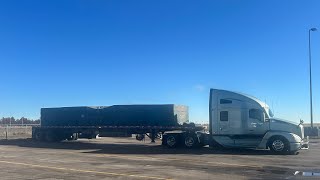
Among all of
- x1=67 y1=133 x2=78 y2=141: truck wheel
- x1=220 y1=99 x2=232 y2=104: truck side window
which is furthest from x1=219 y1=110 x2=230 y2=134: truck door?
x1=67 y1=133 x2=78 y2=141: truck wheel

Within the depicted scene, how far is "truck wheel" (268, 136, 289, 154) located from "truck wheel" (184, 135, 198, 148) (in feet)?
15.4

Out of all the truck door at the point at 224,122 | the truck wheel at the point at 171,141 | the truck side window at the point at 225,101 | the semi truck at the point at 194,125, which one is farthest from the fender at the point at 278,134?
the truck wheel at the point at 171,141

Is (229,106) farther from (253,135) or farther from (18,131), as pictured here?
(18,131)

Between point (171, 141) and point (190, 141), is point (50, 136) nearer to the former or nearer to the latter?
point (171, 141)

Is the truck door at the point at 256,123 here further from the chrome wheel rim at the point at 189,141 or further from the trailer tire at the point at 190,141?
the chrome wheel rim at the point at 189,141

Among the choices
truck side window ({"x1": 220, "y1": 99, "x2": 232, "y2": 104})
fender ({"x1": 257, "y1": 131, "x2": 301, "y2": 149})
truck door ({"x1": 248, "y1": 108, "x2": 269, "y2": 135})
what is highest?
truck side window ({"x1": 220, "y1": 99, "x2": 232, "y2": 104})

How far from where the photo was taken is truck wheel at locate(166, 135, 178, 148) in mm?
27234

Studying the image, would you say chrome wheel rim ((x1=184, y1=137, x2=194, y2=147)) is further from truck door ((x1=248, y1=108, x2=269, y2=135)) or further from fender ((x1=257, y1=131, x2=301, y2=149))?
fender ((x1=257, y1=131, x2=301, y2=149))

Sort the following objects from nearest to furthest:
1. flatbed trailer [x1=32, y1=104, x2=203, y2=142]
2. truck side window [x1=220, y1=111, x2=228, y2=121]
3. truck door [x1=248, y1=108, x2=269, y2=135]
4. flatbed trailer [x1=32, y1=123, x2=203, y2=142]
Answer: truck door [x1=248, y1=108, x2=269, y2=135]
truck side window [x1=220, y1=111, x2=228, y2=121]
flatbed trailer [x1=32, y1=123, x2=203, y2=142]
flatbed trailer [x1=32, y1=104, x2=203, y2=142]

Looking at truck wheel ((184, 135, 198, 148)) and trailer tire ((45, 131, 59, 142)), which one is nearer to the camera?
truck wheel ((184, 135, 198, 148))

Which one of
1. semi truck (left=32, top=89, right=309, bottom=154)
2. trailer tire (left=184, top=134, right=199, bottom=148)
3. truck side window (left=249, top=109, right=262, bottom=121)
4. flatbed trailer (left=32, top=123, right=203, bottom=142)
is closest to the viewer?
semi truck (left=32, top=89, right=309, bottom=154)

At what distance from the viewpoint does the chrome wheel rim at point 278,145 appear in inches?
924

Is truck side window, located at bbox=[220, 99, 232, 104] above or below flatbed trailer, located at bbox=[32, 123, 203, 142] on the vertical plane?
above

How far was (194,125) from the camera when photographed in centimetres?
2725
